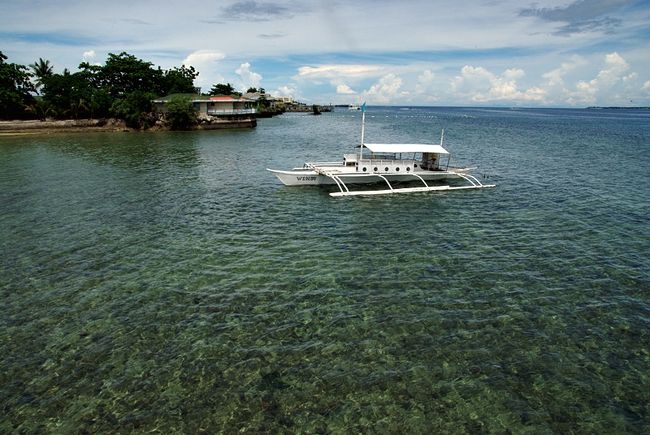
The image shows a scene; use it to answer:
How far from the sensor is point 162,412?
11.4 m

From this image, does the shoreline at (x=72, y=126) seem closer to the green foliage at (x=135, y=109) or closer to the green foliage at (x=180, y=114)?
the green foliage at (x=135, y=109)

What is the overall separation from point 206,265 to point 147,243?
5.72m

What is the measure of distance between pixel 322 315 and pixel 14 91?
10741 centimetres

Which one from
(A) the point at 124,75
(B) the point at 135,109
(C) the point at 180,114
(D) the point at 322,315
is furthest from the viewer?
(A) the point at 124,75

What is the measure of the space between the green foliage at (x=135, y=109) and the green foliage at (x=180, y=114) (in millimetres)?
5292

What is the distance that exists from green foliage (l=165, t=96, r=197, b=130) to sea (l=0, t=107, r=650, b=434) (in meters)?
61.7

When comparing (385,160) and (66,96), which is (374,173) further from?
(66,96)

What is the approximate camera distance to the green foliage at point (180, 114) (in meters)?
91.0

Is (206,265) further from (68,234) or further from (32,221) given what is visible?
(32,221)

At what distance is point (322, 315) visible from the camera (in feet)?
53.9

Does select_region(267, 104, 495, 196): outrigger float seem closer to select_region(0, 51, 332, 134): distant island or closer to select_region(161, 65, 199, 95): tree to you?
select_region(0, 51, 332, 134): distant island

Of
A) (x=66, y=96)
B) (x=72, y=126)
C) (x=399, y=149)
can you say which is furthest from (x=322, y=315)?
(x=66, y=96)

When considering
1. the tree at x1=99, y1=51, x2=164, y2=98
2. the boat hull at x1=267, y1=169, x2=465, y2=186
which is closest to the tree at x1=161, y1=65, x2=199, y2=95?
the tree at x1=99, y1=51, x2=164, y2=98

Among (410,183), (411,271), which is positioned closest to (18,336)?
(411,271)
